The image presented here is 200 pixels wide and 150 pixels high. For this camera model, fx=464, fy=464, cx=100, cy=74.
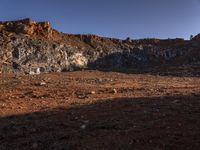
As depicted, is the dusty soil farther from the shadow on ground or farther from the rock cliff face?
the rock cliff face

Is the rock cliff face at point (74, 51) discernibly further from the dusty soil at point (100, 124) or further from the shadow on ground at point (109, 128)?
the shadow on ground at point (109, 128)

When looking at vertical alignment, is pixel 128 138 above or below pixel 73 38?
below

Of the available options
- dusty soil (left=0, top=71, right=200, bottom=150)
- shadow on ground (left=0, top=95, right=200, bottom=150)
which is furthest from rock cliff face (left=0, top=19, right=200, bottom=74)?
shadow on ground (left=0, top=95, right=200, bottom=150)

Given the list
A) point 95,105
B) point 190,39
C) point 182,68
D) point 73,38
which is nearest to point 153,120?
point 95,105

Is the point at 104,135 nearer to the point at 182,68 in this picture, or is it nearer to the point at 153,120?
the point at 153,120

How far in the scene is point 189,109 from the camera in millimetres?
12039

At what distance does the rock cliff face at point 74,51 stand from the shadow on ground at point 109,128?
19.3 meters

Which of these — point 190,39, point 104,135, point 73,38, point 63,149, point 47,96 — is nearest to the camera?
point 63,149

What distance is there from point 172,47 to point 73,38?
373 inches

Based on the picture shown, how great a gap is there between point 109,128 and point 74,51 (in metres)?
26.5

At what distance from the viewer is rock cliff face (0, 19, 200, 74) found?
3275 centimetres

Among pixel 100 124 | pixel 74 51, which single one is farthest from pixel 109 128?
pixel 74 51

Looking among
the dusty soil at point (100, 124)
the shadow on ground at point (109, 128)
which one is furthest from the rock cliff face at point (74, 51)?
the shadow on ground at point (109, 128)

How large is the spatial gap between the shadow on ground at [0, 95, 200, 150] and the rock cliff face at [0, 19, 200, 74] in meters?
19.3
